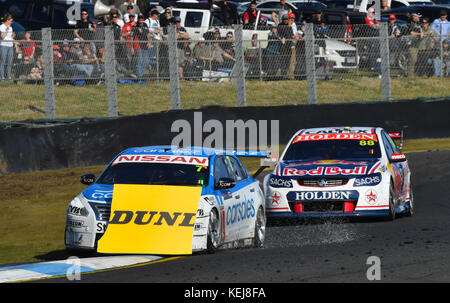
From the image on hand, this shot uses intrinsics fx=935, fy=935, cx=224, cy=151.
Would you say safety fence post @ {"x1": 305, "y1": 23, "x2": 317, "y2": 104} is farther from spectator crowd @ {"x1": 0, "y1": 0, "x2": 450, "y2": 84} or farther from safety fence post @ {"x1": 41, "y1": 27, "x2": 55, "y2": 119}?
safety fence post @ {"x1": 41, "y1": 27, "x2": 55, "y2": 119}

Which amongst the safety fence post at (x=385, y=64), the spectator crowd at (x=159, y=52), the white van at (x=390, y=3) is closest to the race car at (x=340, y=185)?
the spectator crowd at (x=159, y=52)

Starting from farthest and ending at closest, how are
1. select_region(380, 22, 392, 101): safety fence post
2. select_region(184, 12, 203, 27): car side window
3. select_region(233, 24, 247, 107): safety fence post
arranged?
select_region(184, 12, 203, 27): car side window → select_region(380, 22, 392, 101): safety fence post → select_region(233, 24, 247, 107): safety fence post

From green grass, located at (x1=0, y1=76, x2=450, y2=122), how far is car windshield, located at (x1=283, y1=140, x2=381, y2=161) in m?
6.55

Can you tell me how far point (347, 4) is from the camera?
3738 cm

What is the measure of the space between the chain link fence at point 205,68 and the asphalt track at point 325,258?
7.73 meters

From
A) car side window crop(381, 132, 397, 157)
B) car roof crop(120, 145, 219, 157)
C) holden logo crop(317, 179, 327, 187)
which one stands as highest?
car roof crop(120, 145, 219, 157)

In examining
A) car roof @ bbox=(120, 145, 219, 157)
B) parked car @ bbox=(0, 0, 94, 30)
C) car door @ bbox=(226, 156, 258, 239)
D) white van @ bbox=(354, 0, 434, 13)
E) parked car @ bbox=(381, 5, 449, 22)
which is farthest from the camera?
white van @ bbox=(354, 0, 434, 13)

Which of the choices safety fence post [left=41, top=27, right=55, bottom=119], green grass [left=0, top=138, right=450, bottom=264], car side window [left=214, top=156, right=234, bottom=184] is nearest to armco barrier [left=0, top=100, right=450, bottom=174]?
green grass [left=0, top=138, right=450, bottom=264]

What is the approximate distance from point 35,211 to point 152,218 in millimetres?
5311

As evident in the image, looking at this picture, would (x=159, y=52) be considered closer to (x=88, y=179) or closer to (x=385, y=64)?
(x=385, y=64)

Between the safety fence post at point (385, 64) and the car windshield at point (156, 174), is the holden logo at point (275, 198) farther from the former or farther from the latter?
the safety fence post at point (385, 64)

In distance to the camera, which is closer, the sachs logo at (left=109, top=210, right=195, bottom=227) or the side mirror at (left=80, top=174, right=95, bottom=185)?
the sachs logo at (left=109, top=210, right=195, bottom=227)

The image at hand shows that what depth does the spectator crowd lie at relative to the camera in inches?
741

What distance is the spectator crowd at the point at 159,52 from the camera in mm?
18812
